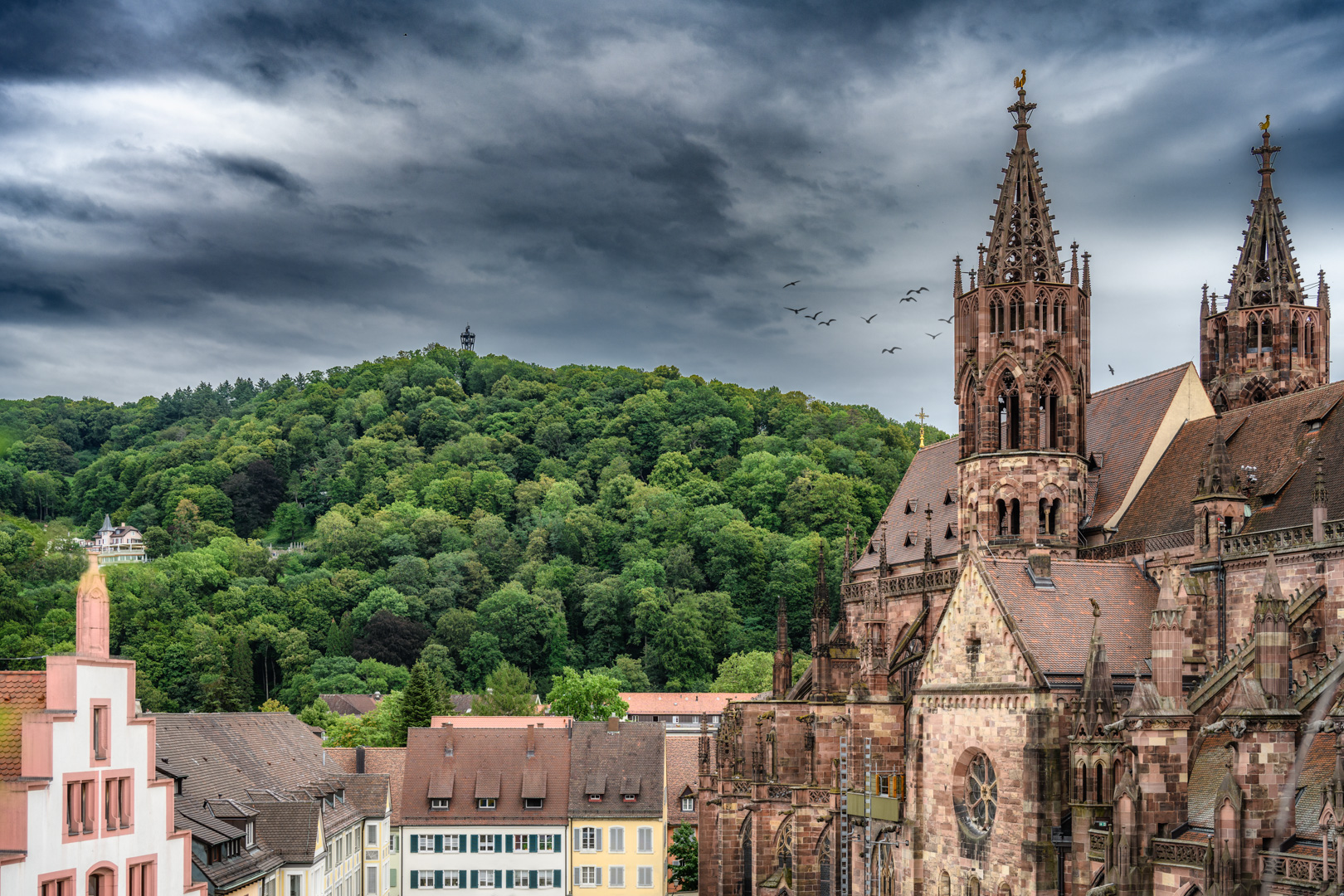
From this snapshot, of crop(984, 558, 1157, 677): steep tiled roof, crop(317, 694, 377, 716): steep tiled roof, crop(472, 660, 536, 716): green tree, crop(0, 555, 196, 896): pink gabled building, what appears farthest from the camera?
crop(317, 694, 377, 716): steep tiled roof

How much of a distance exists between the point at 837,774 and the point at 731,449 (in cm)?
12124

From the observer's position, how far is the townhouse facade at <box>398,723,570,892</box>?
227 ft

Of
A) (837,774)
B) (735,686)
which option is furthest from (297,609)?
(837,774)

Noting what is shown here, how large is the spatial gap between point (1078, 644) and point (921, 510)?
24173 mm

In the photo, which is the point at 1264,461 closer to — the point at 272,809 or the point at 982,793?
the point at 982,793

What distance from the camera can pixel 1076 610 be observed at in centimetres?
4197

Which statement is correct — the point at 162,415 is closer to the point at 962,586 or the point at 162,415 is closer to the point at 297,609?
the point at 297,609

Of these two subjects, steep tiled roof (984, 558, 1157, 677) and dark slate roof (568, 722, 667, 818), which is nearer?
steep tiled roof (984, 558, 1157, 677)

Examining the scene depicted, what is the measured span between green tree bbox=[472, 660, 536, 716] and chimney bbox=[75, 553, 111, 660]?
241ft

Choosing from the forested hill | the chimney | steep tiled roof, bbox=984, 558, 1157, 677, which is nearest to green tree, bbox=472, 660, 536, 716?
the forested hill

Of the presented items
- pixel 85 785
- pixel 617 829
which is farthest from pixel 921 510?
pixel 85 785

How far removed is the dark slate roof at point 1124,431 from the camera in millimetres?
50844

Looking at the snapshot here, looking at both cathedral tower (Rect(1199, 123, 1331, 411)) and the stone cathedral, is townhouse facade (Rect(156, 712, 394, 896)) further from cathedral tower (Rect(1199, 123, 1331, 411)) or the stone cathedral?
cathedral tower (Rect(1199, 123, 1331, 411))

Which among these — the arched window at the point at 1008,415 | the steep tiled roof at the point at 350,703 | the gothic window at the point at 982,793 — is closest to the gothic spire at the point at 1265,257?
the arched window at the point at 1008,415
